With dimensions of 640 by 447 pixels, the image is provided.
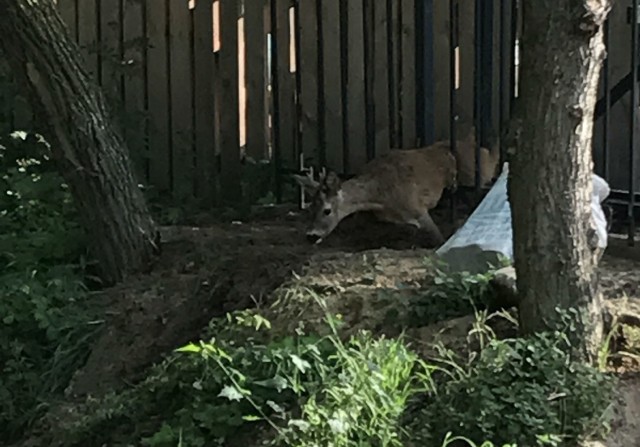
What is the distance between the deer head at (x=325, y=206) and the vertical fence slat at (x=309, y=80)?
4.37 feet

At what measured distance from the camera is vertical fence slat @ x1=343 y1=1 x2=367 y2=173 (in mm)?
9789

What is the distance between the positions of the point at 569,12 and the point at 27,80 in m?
3.66

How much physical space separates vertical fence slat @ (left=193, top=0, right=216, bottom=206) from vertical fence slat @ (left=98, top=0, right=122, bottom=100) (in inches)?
26.5

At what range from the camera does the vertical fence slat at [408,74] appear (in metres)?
9.63

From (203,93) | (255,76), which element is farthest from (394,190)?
(203,93)

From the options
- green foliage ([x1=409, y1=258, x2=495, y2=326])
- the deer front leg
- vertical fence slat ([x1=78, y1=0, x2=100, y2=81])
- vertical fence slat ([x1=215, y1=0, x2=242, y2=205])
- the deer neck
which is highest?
vertical fence slat ([x1=78, y1=0, x2=100, y2=81])

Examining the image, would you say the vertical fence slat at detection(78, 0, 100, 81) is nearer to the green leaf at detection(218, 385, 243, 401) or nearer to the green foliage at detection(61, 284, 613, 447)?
the green foliage at detection(61, 284, 613, 447)

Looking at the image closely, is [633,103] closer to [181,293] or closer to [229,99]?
[181,293]

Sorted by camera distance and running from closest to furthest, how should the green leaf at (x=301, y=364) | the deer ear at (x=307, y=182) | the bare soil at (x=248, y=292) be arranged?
the green leaf at (x=301, y=364)
the bare soil at (x=248, y=292)
the deer ear at (x=307, y=182)

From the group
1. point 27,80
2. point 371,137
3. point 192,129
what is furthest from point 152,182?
point 27,80

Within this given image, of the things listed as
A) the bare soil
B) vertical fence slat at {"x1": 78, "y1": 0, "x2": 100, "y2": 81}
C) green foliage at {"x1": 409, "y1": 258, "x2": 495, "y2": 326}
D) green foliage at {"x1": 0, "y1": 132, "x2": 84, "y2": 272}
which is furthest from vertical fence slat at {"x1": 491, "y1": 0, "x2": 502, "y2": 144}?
green foliage at {"x1": 409, "y1": 258, "x2": 495, "y2": 326}

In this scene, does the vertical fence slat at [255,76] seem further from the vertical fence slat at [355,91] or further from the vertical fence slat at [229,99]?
the vertical fence slat at [355,91]

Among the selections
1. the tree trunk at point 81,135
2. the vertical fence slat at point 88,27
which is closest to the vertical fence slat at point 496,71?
the tree trunk at point 81,135

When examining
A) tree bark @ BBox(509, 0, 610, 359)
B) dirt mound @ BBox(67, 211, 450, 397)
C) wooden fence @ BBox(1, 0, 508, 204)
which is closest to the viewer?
tree bark @ BBox(509, 0, 610, 359)
